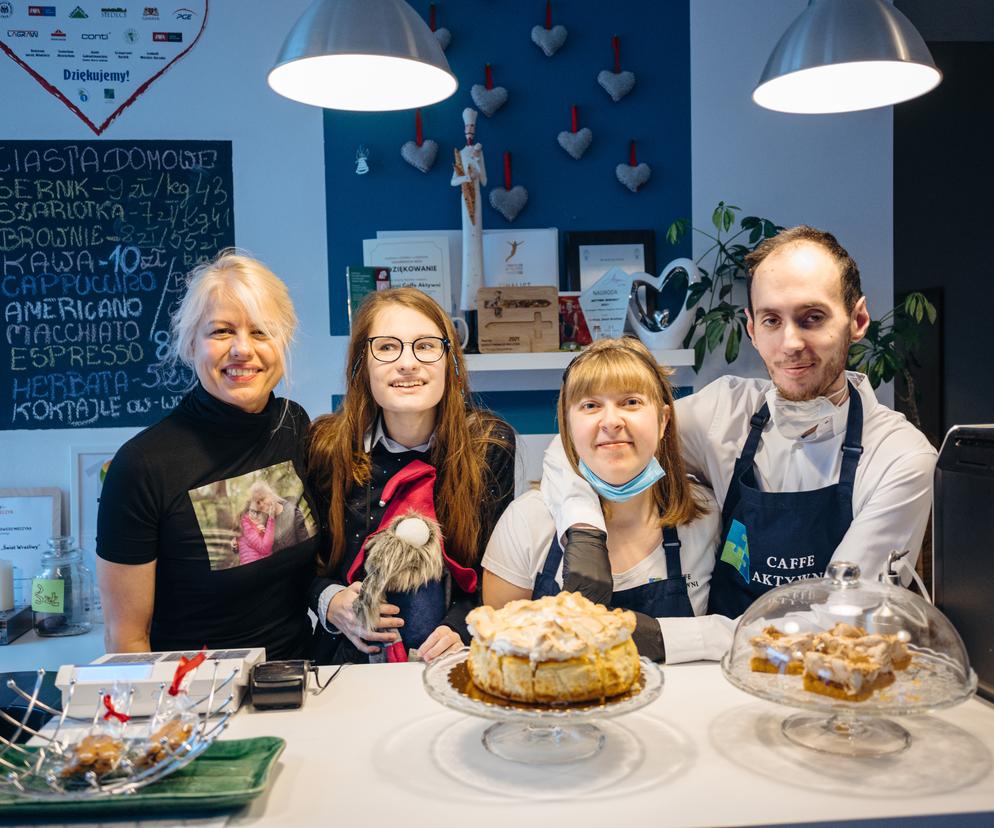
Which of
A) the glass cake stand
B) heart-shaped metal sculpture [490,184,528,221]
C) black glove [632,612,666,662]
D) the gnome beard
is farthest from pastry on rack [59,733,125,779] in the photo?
heart-shaped metal sculpture [490,184,528,221]

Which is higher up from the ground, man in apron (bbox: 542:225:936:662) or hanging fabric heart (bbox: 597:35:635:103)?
hanging fabric heart (bbox: 597:35:635:103)

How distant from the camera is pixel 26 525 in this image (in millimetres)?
3312

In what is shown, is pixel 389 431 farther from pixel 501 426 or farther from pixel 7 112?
pixel 7 112

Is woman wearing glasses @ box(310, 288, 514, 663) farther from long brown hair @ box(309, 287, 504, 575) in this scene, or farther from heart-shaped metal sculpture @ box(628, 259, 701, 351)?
heart-shaped metal sculpture @ box(628, 259, 701, 351)

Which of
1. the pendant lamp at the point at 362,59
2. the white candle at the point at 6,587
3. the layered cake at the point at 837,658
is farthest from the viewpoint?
the white candle at the point at 6,587

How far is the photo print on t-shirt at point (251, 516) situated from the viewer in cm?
187

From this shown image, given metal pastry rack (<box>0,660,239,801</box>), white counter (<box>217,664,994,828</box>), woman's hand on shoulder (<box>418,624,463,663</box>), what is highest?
metal pastry rack (<box>0,660,239,801</box>)

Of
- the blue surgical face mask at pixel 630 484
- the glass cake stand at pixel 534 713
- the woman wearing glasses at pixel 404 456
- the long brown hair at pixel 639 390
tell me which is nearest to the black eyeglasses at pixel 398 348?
the woman wearing glasses at pixel 404 456

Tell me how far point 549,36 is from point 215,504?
235 centimetres

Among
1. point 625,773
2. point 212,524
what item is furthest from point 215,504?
point 625,773

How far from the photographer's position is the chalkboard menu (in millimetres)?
3320

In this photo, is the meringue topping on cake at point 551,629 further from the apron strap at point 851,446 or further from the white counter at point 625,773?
the apron strap at point 851,446

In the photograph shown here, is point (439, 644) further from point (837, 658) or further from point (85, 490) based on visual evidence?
point (85, 490)

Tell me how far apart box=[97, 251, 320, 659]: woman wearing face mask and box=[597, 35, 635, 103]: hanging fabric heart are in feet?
6.33
